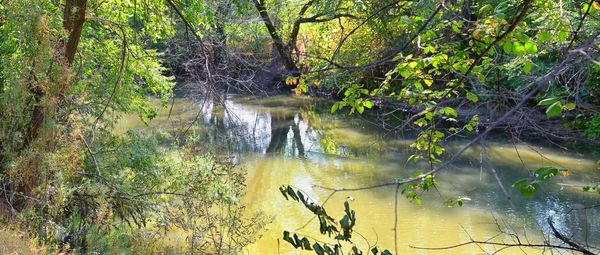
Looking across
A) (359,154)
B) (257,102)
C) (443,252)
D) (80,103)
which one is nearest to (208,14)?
(80,103)

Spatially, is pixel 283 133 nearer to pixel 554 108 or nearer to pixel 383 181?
pixel 383 181

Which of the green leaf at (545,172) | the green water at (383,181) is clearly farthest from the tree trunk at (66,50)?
the green leaf at (545,172)

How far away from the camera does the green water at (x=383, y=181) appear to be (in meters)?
8.42

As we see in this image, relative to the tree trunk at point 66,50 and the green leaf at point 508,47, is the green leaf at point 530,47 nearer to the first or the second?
the green leaf at point 508,47

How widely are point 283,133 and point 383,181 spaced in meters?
5.89

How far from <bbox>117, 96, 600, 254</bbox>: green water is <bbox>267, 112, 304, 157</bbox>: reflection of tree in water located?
30 mm

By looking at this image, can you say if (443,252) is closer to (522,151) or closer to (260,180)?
(260,180)

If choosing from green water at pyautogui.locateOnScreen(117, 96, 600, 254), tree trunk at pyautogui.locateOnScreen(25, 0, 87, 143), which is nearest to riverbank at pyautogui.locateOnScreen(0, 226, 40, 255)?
tree trunk at pyautogui.locateOnScreen(25, 0, 87, 143)

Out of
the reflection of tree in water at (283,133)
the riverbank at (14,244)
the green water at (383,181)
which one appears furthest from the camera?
the reflection of tree in water at (283,133)

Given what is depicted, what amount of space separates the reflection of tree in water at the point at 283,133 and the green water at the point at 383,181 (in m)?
0.03

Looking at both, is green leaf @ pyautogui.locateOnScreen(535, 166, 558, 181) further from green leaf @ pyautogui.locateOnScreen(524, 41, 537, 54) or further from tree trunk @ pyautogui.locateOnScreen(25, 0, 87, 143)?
tree trunk @ pyautogui.locateOnScreen(25, 0, 87, 143)

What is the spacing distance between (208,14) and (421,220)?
483cm

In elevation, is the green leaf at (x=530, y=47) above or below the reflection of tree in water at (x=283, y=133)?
above

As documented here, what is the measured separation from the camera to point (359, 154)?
1355 cm
